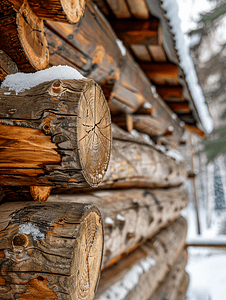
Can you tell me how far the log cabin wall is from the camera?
2.46 feet

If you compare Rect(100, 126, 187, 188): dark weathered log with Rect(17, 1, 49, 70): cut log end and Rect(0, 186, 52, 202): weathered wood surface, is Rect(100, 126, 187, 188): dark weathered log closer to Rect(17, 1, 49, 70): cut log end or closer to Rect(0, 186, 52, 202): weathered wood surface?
Rect(0, 186, 52, 202): weathered wood surface

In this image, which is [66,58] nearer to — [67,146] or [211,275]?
[67,146]

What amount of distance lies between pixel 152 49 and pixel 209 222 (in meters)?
7.66

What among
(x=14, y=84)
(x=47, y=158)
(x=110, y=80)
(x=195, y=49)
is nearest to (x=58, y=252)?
(x=47, y=158)

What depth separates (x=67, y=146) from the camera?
0.73m

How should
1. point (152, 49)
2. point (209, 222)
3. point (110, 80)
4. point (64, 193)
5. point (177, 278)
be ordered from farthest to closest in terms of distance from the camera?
point (209, 222), point (177, 278), point (152, 49), point (110, 80), point (64, 193)

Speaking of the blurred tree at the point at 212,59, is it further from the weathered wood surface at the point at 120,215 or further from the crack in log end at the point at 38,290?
the crack in log end at the point at 38,290

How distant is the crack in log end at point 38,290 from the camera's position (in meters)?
0.73

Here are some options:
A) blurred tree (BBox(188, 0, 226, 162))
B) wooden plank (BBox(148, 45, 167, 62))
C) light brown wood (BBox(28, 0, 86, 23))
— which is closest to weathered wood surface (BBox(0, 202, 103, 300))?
light brown wood (BBox(28, 0, 86, 23))

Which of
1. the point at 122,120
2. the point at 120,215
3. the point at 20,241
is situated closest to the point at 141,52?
the point at 122,120

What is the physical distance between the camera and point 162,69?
2.69 meters

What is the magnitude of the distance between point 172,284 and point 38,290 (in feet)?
10.0

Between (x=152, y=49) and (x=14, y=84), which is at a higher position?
(x=152, y=49)

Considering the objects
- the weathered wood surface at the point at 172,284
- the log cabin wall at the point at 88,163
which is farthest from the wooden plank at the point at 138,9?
the weathered wood surface at the point at 172,284
